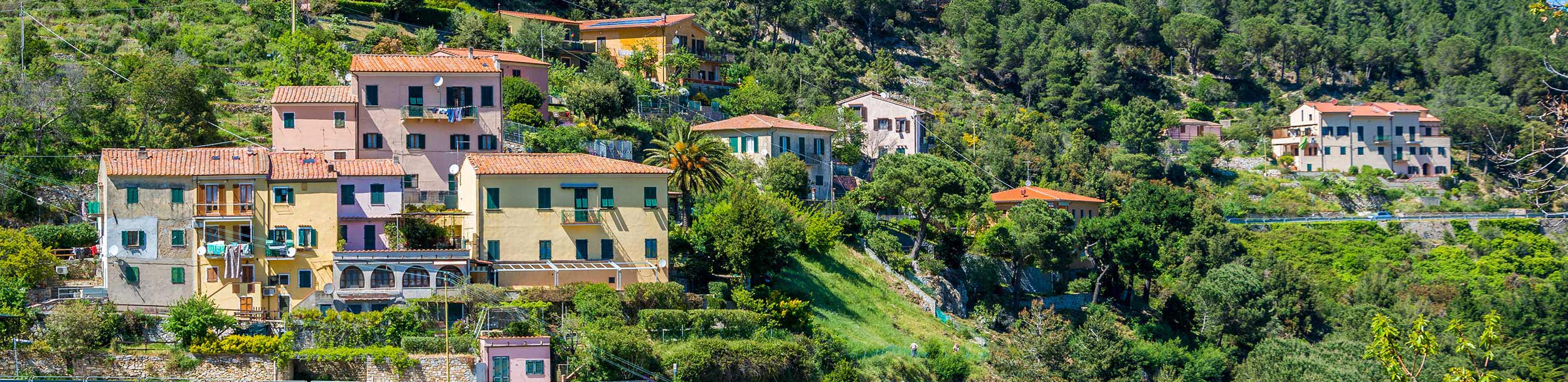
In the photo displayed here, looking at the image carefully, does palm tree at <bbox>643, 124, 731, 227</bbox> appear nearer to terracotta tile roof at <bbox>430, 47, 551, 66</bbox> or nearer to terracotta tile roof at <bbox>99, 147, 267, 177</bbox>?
terracotta tile roof at <bbox>430, 47, 551, 66</bbox>

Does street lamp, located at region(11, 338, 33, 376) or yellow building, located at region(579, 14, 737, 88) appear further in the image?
yellow building, located at region(579, 14, 737, 88)

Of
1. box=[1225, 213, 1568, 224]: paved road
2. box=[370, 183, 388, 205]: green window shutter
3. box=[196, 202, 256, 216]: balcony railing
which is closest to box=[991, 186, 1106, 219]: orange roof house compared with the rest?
box=[1225, 213, 1568, 224]: paved road

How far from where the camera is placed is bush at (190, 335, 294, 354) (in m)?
47.0

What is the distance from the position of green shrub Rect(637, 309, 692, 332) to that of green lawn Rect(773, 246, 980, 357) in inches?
294

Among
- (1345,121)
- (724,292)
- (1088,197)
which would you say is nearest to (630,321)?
(724,292)

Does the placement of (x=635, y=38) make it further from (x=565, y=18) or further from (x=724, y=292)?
(x=724, y=292)

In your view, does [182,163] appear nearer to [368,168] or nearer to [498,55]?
[368,168]

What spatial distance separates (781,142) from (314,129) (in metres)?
23.8

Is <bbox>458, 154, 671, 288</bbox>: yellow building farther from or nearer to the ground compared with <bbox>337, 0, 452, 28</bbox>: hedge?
nearer to the ground

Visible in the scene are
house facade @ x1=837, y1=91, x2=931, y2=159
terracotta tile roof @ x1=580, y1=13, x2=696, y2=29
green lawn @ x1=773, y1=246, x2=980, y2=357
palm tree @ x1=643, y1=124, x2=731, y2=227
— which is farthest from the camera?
terracotta tile roof @ x1=580, y1=13, x2=696, y2=29

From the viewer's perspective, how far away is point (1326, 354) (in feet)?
222

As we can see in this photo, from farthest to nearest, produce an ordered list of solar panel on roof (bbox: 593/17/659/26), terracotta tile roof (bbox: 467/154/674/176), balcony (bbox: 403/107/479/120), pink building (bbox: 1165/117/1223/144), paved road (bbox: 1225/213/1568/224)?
pink building (bbox: 1165/117/1223/144), paved road (bbox: 1225/213/1568/224), solar panel on roof (bbox: 593/17/659/26), balcony (bbox: 403/107/479/120), terracotta tile roof (bbox: 467/154/674/176)

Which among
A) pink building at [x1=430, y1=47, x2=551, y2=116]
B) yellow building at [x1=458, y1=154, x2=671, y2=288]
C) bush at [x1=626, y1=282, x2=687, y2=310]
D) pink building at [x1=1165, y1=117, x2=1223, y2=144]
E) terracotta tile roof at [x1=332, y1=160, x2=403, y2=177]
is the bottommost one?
bush at [x1=626, y1=282, x2=687, y2=310]

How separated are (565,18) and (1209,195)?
4422 cm
